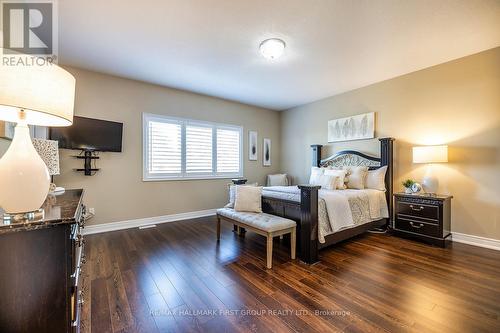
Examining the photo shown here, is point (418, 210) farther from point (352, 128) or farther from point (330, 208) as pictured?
point (352, 128)

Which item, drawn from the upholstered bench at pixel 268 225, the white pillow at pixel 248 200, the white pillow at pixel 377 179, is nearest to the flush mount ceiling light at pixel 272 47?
the white pillow at pixel 248 200

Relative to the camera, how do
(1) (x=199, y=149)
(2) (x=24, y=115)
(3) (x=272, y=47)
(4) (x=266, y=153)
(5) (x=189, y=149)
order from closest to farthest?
(2) (x=24, y=115) → (3) (x=272, y=47) → (5) (x=189, y=149) → (1) (x=199, y=149) → (4) (x=266, y=153)

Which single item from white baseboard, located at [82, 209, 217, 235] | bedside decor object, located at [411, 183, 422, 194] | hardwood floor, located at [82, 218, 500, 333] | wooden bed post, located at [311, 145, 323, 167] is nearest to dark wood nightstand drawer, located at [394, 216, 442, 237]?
hardwood floor, located at [82, 218, 500, 333]

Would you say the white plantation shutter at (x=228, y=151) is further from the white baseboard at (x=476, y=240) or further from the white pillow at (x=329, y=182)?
the white baseboard at (x=476, y=240)

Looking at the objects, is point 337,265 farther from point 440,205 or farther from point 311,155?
point 311,155

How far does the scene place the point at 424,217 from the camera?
3143 millimetres

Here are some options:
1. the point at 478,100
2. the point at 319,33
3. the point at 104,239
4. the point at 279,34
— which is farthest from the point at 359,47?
the point at 104,239

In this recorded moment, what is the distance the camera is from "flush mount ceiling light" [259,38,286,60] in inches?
105

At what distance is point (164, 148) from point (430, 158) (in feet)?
14.9

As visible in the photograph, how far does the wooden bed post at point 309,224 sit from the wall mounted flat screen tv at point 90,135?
327cm

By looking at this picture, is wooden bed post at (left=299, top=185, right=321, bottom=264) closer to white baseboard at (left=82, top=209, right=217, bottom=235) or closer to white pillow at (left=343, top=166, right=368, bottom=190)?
white pillow at (left=343, top=166, right=368, bottom=190)

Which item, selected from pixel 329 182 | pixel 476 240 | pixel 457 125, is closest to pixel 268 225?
pixel 329 182

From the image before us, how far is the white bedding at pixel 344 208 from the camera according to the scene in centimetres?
271

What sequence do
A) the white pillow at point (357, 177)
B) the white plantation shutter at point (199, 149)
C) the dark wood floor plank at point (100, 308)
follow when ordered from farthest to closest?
the white plantation shutter at point (199, 149), the white pillow at point (357, 177), the dark wood floor plank at point (100, 308)
